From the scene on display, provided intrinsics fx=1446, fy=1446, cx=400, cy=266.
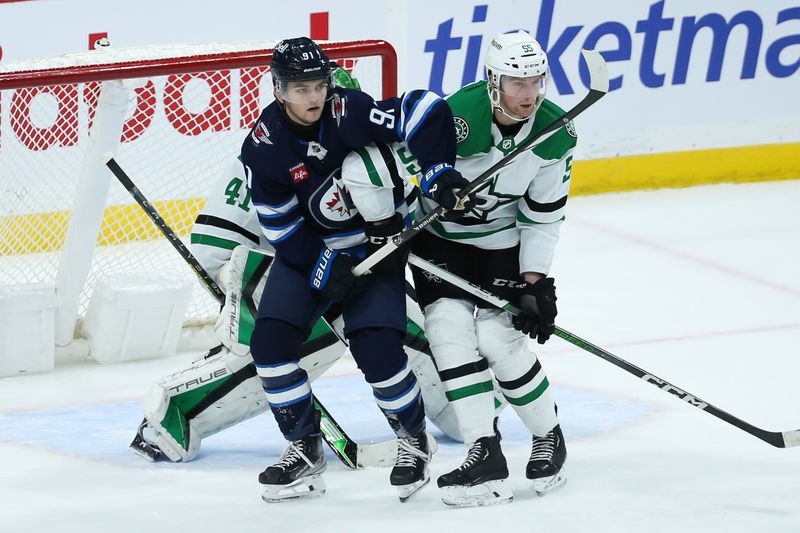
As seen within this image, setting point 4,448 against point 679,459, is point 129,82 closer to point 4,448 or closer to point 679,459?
point 4,448

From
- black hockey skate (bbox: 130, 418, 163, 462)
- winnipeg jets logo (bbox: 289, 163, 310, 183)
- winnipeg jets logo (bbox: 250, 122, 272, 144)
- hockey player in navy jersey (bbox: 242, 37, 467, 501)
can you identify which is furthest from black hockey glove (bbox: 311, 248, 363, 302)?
black hockey skate (bbox: 130, 418, 163, 462)

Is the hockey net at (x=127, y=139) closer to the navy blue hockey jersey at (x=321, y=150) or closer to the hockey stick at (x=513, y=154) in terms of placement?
the navy blue hockey jersey at (x=321, y=150)

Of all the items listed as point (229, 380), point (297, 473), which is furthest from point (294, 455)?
point (229, 380)

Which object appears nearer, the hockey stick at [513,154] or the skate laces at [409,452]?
the hockey stick at [513,154]

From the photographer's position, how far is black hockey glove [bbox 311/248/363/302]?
10.1 feet

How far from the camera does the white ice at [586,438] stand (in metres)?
3.09

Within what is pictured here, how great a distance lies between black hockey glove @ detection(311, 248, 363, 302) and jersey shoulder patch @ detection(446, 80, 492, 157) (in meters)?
A: 0.35

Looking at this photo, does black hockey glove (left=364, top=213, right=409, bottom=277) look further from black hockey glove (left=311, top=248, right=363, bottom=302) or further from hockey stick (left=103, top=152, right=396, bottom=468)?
hockey stick (left=103, top=152, right=396, bottom=468)

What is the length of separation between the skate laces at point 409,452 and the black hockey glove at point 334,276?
0.36 metres

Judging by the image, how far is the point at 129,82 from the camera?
491cm

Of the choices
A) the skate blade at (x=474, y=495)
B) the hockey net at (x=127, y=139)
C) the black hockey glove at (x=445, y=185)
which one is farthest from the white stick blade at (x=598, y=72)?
the hockey net at (x=127, y=139)

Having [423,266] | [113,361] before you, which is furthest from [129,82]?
[423,266]

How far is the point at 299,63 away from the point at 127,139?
82.1 inches

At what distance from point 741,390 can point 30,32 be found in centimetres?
277
